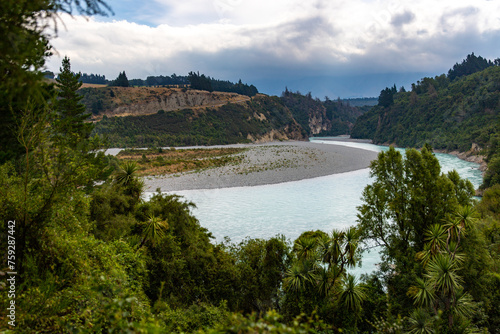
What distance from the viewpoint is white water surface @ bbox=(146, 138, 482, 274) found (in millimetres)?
27969

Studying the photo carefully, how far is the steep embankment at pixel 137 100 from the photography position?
11369 centimetres

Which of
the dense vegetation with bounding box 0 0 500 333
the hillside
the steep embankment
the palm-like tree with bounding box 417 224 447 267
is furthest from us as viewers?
the steep embankment

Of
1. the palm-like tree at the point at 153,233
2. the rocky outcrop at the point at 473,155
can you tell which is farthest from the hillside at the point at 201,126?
the rocky outcrop at the point at 473,155

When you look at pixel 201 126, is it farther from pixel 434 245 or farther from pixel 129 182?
pixel 434 245

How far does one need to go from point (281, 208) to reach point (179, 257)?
20.6 meters

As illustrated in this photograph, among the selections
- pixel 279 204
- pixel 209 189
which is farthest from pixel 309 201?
pixel 209 189

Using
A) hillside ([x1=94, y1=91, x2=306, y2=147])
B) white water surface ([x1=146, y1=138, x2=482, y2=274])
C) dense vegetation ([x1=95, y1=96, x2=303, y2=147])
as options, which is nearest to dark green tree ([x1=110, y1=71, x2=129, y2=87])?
hillside ([x1=94, y1=91, x2=306, y2=147])

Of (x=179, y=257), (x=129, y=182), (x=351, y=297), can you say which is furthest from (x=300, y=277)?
(x=129, y=182)

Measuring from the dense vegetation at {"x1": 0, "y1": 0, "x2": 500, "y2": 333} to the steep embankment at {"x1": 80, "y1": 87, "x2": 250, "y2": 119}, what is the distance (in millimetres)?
101847

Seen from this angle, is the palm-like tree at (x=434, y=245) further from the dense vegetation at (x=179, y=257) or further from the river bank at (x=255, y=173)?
the river bank at (x=255, y=173)

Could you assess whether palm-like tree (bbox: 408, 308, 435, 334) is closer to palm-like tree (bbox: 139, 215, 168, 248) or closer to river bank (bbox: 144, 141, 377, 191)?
palm-like tree (bbox: 139, 215, 168, 248)

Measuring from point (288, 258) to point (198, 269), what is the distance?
4.72 meters

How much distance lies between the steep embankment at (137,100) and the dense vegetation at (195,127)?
591 cm

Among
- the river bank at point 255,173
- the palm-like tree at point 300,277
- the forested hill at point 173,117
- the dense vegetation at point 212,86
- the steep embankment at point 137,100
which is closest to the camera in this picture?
the palm-like tree at point 300,277
